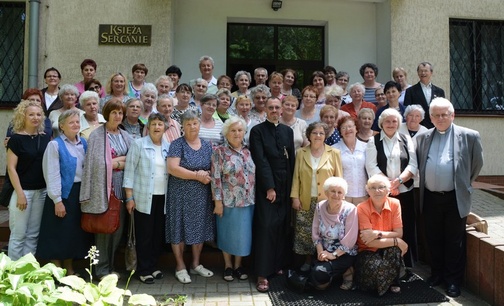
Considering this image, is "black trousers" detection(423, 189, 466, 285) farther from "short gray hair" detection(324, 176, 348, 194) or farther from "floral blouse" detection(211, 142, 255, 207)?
"floral blouse" detection(211, 142, 255, 207)

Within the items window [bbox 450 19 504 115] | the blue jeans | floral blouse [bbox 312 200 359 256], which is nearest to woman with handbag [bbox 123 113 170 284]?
the blue jeans

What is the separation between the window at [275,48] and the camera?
894cm

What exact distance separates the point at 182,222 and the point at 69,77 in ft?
15.0

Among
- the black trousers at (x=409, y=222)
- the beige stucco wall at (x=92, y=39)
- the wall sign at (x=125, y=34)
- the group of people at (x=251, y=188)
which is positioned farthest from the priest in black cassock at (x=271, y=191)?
the wall sign at (x=125, y=34)

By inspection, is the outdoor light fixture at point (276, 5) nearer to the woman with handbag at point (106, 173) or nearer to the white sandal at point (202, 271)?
the woman with handbag at point (106, 173)

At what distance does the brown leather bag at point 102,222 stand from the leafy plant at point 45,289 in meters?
1.51

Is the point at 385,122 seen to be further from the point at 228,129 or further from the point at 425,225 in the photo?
the point at 228,129

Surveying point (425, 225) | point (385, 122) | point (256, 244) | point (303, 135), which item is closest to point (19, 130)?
point (256, 244)

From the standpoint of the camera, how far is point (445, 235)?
4406mm

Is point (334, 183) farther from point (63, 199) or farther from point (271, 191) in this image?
point (63, 199)

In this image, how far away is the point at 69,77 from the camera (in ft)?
25.1

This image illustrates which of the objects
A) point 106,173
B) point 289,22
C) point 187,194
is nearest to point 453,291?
point 187,194

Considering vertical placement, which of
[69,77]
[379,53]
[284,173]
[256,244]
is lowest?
[256,244]

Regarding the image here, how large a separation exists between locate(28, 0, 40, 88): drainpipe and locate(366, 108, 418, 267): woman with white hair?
19.8ft
